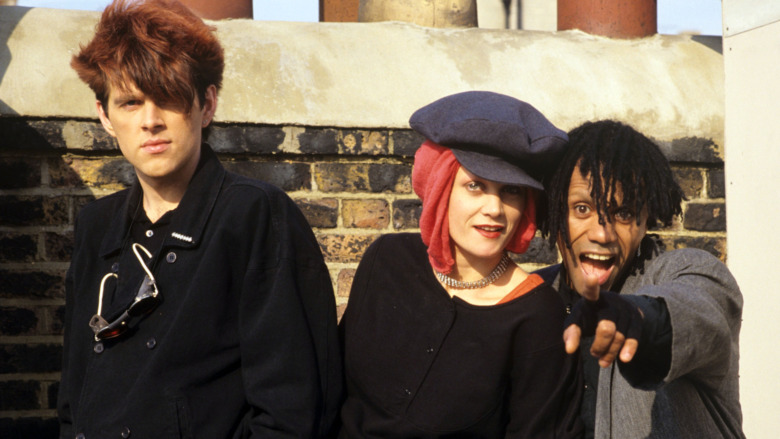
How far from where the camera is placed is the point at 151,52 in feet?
6.78

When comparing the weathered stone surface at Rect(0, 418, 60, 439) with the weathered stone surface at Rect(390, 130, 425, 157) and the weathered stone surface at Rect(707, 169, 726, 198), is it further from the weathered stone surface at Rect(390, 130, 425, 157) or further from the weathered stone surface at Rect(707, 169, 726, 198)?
the weathered stone surface at Rect(707, 169, 726, 198)

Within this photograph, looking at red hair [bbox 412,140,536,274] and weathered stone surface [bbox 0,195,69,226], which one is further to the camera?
weathered stone surface [bbox 0,195,69,226]

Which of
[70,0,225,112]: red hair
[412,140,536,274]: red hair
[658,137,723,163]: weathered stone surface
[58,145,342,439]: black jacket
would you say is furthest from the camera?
[658,137,723,163]: weathered stone surface

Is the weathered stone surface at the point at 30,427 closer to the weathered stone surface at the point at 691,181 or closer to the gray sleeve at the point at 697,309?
the gray sleeve at the point at 697,309

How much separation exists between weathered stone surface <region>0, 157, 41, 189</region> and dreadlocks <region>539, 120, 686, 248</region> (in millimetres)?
2048

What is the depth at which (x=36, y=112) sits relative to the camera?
3.26 m

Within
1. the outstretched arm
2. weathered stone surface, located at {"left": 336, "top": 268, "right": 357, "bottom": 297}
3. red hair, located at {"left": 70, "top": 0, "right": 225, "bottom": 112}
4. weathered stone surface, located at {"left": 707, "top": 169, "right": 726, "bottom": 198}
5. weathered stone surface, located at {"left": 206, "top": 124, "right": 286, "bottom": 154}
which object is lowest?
weathered stone surface, located at {"left": 336, "top": 268, "right": 357, "bottom": 297}

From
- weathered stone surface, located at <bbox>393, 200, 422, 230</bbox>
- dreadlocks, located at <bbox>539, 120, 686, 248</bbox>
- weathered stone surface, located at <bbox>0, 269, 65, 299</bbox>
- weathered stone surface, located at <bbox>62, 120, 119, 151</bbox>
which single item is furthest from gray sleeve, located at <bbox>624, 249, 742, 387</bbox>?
weathered stone surface, located at <bbox>0, 269, 65, 299</bbox>

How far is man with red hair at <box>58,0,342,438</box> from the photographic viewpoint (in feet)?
6.46

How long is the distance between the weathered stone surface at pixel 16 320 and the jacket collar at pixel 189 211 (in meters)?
1.24

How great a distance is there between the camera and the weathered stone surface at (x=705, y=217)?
365cm

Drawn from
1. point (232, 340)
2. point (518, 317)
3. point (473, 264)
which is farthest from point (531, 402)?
point (232, 340)

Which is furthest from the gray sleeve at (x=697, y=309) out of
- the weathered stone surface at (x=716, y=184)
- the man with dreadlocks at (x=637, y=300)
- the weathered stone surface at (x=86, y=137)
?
the weathered stone surface at (x=86, y=137)

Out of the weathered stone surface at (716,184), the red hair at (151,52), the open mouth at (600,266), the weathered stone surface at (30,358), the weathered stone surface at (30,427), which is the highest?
the red hair at (151,52)
